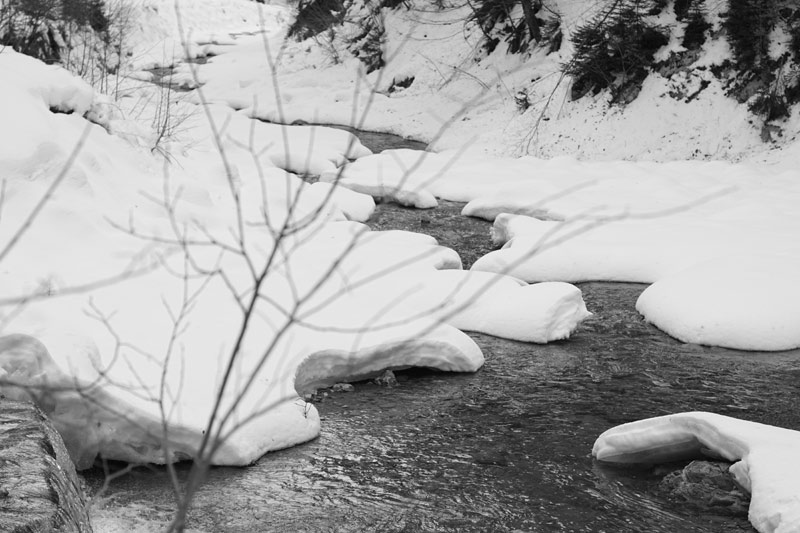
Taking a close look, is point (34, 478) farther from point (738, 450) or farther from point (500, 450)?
point (738, 450)

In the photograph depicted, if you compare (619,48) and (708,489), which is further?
(619,48)

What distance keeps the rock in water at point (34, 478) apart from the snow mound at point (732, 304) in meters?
5.18

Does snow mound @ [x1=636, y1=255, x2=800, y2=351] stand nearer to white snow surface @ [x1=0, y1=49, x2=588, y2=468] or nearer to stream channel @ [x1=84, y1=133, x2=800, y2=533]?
stream channel @ [x1=84, y1=133, x2=800, y2=533]

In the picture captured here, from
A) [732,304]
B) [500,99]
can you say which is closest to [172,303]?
[732,304]

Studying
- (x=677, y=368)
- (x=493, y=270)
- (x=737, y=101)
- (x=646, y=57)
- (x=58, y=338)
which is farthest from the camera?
(x=646, y=57)

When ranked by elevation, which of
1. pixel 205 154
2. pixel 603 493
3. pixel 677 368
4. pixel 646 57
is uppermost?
pixel 646 57

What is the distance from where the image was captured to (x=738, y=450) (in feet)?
15.9

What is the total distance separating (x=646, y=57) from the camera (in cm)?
1509

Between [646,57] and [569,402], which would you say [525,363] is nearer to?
[569,402]

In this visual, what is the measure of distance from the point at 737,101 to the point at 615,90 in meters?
2.11

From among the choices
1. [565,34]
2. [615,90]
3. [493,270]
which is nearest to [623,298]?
[493,270]

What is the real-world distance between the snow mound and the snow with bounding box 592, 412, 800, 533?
7.47 ft

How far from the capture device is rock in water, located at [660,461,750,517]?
15.3 ft

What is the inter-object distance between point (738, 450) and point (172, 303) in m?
4.14
